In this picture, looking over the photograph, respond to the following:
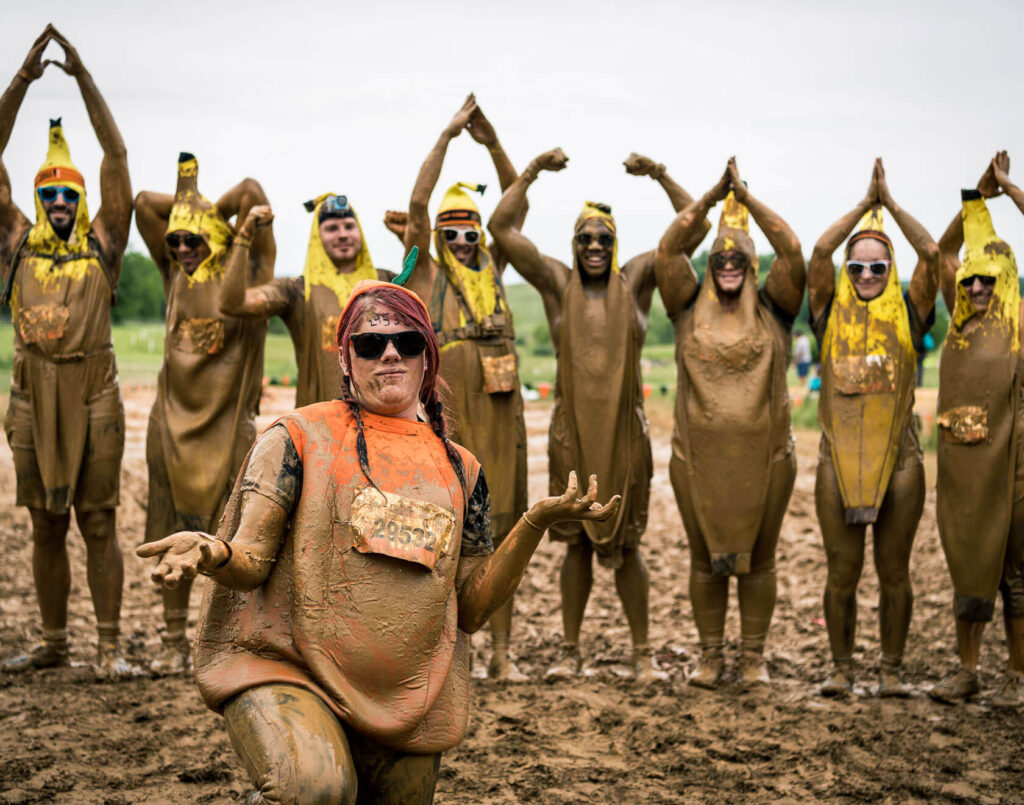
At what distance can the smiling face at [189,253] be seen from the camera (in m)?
6.47

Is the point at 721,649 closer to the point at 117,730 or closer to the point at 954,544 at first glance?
the point at 954,544

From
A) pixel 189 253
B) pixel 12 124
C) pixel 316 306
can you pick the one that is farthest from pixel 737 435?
pixel 12 124

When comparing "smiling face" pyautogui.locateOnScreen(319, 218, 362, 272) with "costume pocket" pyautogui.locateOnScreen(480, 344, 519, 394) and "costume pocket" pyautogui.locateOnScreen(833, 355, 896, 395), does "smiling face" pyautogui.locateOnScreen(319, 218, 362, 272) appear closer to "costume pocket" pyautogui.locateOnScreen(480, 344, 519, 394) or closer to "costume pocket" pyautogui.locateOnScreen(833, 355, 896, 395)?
"costume pocket" pyautogui.locateOnScreen(480, 344, 519, 394)

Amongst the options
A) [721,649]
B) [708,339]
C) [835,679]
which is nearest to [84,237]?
[708,339]

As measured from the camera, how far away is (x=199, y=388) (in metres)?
6.46

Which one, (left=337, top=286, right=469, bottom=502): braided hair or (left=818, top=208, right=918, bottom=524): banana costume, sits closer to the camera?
(left=337, top=286, right=469, bottom=502): braided hair

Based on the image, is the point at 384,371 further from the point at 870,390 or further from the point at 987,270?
the point at 987,270

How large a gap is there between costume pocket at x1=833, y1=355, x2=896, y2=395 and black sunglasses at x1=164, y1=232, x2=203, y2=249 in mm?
3485

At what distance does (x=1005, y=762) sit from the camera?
5230 mm

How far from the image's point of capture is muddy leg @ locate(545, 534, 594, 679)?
6.54 metres

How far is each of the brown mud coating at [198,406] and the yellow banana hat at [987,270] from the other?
12.0 ft

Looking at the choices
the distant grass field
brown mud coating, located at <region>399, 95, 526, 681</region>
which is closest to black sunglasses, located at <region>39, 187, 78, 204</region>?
brown mud coating, located at <region>399, 95, 526, 681</region>

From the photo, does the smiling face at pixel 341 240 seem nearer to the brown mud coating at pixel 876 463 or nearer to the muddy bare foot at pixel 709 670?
the brown mud coating at pixel 876 463

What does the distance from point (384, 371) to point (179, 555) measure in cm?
80
